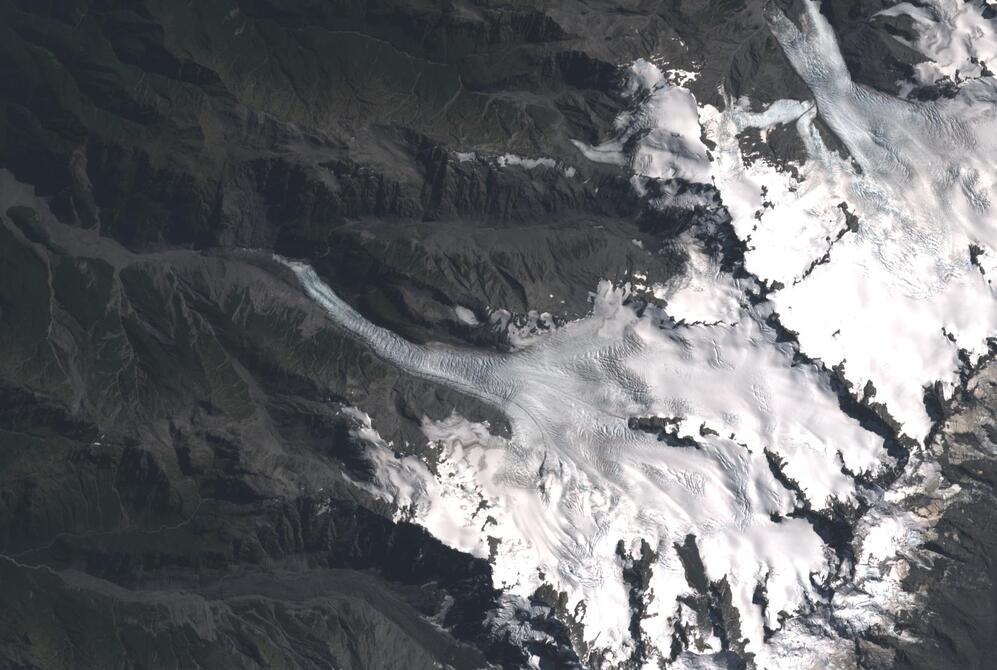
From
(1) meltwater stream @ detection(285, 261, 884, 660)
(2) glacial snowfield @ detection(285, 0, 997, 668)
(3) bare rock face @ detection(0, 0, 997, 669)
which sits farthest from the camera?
(1) meltwater stream @ detection(285, 261, 884, 660)

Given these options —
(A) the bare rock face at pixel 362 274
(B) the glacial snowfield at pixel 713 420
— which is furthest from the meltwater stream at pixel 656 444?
(A) the bare rock face at pixel 362 274

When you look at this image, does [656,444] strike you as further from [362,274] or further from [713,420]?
[362,274]

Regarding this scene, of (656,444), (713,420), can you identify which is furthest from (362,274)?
(713,420)

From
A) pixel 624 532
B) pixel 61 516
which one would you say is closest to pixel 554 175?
pixel 624 532

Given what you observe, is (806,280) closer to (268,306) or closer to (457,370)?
(457,370)

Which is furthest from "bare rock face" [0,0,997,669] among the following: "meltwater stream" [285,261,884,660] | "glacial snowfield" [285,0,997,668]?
"meltwater stream" [285,261,884,660]

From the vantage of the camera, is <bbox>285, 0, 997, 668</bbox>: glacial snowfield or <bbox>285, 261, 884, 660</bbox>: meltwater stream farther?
<bbox>285, 261, 884, 660</bbox>: meltwater stream

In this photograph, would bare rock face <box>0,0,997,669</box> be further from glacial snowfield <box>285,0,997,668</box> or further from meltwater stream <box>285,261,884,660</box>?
meltwater stream <box>285,261,884,660</box>

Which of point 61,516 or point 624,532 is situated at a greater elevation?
point 624,532
